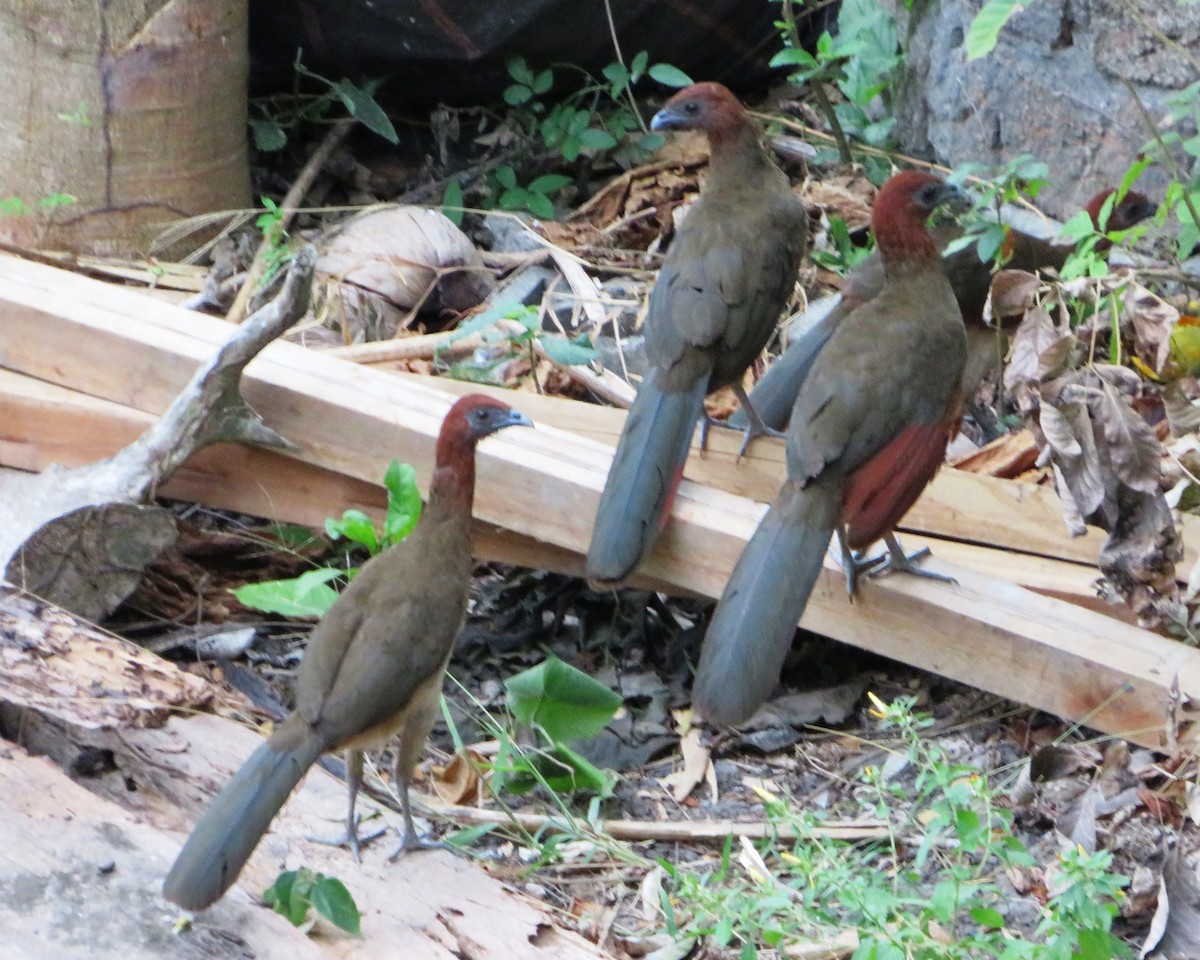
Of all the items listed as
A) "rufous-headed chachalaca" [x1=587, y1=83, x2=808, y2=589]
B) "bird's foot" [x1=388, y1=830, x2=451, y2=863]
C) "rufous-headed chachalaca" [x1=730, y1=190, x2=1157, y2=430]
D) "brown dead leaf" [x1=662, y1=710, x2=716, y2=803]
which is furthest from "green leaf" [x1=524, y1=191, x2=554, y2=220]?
"bird's foot" [x1=388, y1=830, x2=451, y2=863]

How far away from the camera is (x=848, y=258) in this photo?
560cm

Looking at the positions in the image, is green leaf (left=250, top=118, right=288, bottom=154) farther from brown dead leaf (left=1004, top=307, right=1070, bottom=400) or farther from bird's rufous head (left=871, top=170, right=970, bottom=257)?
brown dead leaf (left=1004, top=307, right=1070, bottom=400)

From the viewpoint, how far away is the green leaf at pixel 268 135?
618 cm

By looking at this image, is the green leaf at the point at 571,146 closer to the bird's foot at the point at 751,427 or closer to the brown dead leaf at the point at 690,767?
the bird's foot at the point at 751,427

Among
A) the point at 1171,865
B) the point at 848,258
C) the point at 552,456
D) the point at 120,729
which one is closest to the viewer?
the point at 1171,865

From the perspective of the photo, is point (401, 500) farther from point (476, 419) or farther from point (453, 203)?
point (453, 203)

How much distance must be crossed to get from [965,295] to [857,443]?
174 centimetres

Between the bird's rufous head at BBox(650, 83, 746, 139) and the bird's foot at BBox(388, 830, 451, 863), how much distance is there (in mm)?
2297

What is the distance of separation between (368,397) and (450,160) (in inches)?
112

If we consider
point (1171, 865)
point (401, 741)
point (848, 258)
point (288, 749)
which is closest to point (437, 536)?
point (401, 741)

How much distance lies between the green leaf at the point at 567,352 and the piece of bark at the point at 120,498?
31.9 inches

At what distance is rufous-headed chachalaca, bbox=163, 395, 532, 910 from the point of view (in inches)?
99.7

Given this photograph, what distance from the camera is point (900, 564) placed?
3537 mm

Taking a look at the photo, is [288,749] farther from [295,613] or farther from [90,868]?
→ [295,613]
